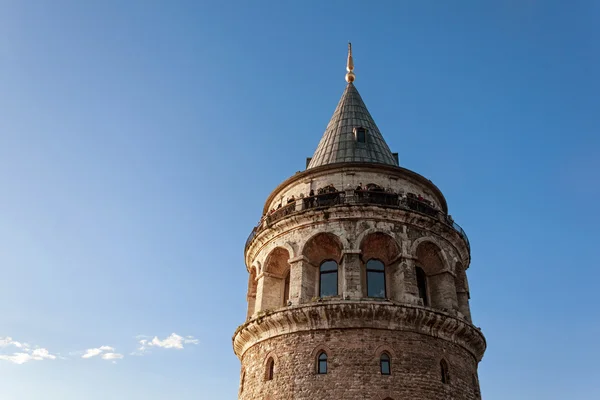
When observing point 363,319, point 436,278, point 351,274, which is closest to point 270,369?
point 363,319

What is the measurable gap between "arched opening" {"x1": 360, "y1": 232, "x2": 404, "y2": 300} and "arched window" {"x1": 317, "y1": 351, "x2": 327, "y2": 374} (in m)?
3.18

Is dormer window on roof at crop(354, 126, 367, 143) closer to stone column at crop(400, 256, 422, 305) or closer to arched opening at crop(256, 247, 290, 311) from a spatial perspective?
arched opening at crop(256, 247, 290, 311)

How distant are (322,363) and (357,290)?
313 centimetres

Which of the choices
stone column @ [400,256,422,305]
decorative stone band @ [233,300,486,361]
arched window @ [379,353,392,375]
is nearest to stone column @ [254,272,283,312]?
decorative stone band @ [233,300,486,361]

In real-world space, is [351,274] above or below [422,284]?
below

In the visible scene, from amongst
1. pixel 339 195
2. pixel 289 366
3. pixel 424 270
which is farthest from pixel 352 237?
pixel 289 366

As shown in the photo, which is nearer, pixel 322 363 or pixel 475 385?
pixel 322 363

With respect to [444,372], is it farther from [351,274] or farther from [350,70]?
[350,70]

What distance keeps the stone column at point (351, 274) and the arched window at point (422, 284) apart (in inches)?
128

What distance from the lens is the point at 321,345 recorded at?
21.2m

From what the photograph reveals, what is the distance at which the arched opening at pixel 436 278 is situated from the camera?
77.9 feet

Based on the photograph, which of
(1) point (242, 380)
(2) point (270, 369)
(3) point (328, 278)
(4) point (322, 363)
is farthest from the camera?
(3) point (328, 278)

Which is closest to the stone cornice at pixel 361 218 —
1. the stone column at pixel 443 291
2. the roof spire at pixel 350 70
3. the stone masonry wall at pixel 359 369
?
the stone column at pixel 443 291

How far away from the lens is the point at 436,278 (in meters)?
24.6
